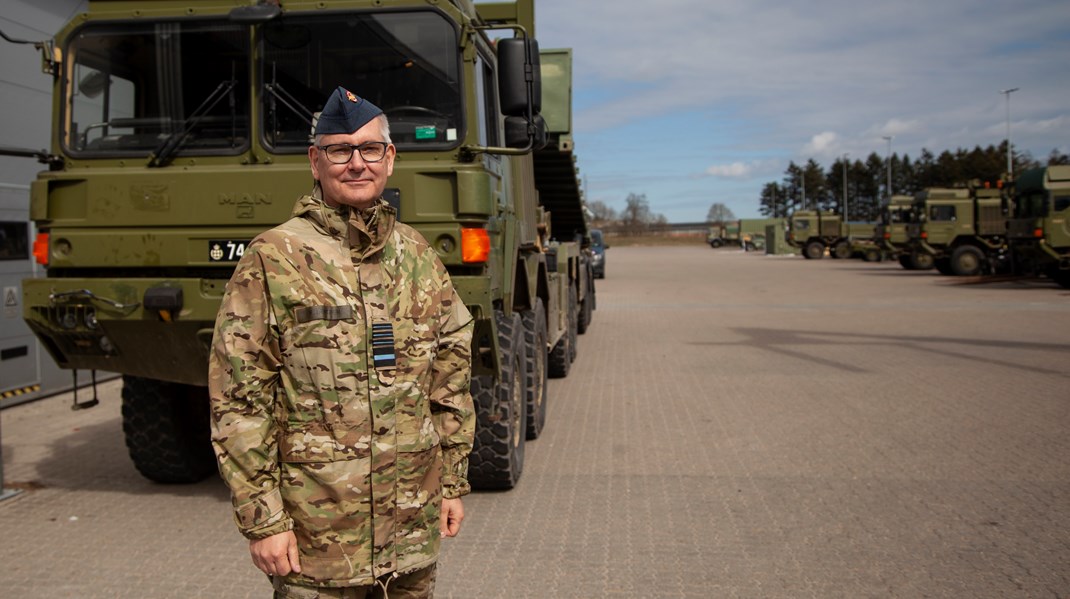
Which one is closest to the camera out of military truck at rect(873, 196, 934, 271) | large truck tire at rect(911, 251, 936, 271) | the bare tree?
large truck tire at rect(911, 251, 936, 271)

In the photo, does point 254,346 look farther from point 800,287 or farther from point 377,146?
point 800,287

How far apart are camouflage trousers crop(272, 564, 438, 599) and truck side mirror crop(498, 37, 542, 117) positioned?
2945mm

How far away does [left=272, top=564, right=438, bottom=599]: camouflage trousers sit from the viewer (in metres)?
2.37

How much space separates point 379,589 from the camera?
251 centimetres

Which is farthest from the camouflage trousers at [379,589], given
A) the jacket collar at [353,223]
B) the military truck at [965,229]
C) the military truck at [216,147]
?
the military truck at [965,229]

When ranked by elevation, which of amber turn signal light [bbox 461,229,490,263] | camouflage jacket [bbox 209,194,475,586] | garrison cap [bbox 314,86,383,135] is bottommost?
camouflage jacket [bbox 209,194,475,586]

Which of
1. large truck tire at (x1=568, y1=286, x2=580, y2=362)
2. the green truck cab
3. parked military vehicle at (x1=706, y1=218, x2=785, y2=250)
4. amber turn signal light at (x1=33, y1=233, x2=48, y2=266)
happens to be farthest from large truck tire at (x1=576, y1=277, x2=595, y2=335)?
parked military vehicle at (x1=706, y1=218, x2=785, y2=250)

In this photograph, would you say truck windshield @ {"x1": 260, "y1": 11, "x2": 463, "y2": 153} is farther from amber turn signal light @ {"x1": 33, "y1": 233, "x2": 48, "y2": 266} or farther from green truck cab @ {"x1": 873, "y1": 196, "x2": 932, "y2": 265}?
green truck cab @ {"x1": 873, "y1": 196, "x2": 932, "y2": 265}

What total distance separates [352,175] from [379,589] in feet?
3.55

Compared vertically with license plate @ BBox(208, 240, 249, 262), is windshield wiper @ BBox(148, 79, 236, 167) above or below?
above

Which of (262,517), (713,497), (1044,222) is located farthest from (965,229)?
(262,517)

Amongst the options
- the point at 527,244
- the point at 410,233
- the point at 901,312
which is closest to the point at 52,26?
the point at 527,244

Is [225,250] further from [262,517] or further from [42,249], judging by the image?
[262,517]

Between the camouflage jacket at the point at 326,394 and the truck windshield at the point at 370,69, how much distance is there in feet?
9.10
